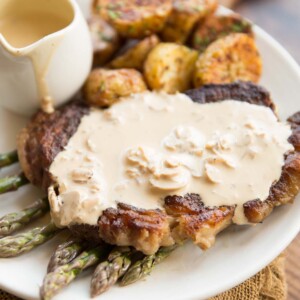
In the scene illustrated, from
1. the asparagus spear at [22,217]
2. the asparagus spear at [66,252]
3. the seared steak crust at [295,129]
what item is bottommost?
the asparagus spear at [22,217]

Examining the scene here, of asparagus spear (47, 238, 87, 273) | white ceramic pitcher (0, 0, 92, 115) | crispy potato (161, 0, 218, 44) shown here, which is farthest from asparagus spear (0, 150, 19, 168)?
crispy potato (161, 0, 218, 44)

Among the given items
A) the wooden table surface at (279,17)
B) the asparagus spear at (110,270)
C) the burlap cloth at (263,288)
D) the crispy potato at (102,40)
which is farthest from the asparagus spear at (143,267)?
the wooden table surface at (279,17)

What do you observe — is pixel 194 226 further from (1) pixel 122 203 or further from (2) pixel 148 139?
(2) pixel 148 139

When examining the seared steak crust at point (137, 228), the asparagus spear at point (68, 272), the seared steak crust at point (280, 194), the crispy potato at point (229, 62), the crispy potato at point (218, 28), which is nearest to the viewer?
the asparagus spear at point (68, 272)

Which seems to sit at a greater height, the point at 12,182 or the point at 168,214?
the point at 168,214

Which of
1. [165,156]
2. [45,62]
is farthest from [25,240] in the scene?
[45,62]

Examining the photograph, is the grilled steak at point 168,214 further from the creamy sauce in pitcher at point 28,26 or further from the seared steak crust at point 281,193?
the creamy sauce in pitcher at point 28,26

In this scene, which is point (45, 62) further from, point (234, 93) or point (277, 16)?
point (277, 16)
